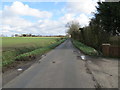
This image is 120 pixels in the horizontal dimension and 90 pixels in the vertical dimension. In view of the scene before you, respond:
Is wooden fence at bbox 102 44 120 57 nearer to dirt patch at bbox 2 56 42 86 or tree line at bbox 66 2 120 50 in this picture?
tree line at bbox 66 2 120 50

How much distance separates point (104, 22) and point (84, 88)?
18.2 metres

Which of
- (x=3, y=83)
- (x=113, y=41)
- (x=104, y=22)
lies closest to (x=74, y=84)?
(x=3, y=83)

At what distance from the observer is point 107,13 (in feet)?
74.8

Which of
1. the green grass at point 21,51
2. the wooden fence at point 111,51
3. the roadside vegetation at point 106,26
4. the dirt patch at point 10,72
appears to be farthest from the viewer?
the roadside vegetation at point 106,26

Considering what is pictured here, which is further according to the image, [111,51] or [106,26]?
[106,26]

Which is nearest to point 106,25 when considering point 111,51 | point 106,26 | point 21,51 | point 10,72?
point 106,26

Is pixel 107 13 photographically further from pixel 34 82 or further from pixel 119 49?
pixel 34 82

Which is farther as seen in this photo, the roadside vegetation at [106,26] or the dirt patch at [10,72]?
the roadside vegetation at [106,26]

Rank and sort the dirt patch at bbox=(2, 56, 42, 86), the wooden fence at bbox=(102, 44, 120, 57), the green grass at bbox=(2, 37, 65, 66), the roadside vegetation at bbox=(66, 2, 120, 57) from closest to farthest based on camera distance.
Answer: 1. the dirt patch at bbox=(2, 56, 42, 86)
2. the green grass at bbox=(2, 37, 65, 66)
3. the wooden fence at bbox=(102, 44, 120, 57)
4. the roadside vegetation at bbox=(66, 2, 120, 57)

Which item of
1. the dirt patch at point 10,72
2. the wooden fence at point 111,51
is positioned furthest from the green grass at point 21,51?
the wooden fence at point 111,51

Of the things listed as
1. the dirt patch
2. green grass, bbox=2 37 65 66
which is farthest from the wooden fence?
the dirt patch

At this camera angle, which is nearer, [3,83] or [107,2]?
[3,83]

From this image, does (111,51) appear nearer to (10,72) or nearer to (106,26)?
(106,26)

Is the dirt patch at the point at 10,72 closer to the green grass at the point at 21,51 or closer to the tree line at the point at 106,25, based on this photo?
the green grass at the point at 21,51
